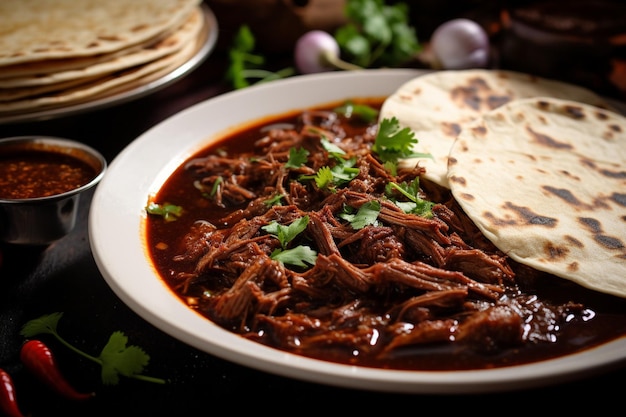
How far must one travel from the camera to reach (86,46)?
535cm

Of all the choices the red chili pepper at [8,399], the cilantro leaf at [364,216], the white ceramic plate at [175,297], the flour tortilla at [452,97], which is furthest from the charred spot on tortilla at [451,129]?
the red chili pepper at [8,399]

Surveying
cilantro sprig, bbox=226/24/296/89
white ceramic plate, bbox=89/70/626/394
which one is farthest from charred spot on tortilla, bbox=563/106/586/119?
cilantro sprig, bbox=226/24/296/89

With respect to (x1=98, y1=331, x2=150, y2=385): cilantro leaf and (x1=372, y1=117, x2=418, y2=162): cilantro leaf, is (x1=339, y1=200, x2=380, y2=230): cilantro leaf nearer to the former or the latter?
(x1=372, y1=117, x2=418, y2=162): cilantro leaf

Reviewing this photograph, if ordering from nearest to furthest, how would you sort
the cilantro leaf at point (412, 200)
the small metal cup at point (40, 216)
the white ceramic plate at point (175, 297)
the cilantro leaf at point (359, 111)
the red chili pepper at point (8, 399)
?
the white ceramic plate at point (175, 297) < the red chili pepper at point (8, 399) < the cilantro leaf at point (412, 200) < the small metal cup at point (40, 216) < the cilantro leaf at point (359, 111)

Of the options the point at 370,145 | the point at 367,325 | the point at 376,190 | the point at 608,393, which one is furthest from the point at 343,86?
the point at 608,393

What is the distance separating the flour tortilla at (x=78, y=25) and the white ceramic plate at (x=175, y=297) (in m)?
0.92

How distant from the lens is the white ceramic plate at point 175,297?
113 inches

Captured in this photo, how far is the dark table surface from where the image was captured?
324cm

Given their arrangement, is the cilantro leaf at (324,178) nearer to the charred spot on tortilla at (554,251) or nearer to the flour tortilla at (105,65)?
the charred spot on tortilla at (554,251)

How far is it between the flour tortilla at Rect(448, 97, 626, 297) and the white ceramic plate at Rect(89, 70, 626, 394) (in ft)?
2.04

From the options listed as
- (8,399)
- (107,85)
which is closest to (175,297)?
(8,399)

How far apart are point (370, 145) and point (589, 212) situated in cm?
147

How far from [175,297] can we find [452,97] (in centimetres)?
286

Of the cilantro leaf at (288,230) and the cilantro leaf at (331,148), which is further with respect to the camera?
the cilantro leaf at (331,148)
